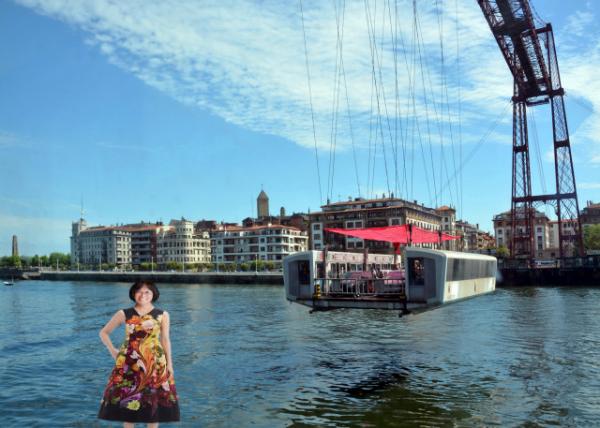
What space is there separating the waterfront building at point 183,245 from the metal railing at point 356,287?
16450 cm

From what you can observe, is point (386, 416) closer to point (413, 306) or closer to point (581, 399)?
point (413, 306)

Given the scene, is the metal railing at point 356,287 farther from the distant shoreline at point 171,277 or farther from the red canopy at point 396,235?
the distant shoreline at point 171,277

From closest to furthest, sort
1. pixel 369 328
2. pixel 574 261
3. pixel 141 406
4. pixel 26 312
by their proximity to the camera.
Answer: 1. pixel 141 406
2. pixel 369 328
3. pixel 26 312
4. pixel 574 261

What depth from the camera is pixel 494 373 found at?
2144 centimetres

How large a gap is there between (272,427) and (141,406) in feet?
→ 27.2

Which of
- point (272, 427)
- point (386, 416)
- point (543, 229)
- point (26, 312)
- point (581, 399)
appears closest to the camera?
point (272, 427)

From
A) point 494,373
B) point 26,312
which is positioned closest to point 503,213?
point 26,312

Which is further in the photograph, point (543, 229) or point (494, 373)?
point (543, 229)

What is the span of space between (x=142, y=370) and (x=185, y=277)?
4977 inches

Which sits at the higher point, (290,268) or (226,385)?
(290,268)

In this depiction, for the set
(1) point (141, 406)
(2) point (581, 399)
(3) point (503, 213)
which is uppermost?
(3) point (503, 213)

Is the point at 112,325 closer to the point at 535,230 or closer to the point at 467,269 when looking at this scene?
the point at 467,269

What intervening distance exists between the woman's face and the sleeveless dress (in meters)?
0.13

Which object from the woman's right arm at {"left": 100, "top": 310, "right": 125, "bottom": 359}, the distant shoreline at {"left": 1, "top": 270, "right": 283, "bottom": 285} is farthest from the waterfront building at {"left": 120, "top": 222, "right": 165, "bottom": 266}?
the woman's right arm at {"left": 100, "top": 310, "right": 125, "bottom": 359}
